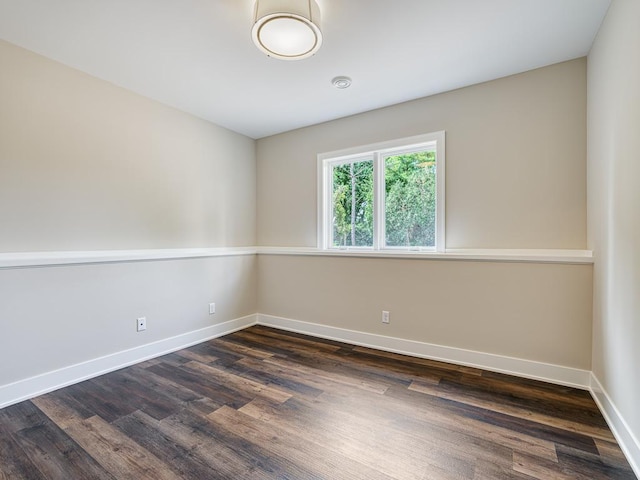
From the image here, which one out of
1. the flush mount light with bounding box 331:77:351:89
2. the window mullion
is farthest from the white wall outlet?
the flush mount light with bounding box 331:77:351:89

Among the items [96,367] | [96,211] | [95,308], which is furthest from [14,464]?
[96,211]

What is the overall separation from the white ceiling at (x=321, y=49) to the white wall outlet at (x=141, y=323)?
7.15 ft

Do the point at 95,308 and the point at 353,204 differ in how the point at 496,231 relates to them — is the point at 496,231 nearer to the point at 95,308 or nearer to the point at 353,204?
the point at 353,204

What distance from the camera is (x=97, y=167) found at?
2715mm

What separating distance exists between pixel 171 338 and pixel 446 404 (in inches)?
103

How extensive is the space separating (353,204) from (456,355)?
6.26ft

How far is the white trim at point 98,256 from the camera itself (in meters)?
2.19

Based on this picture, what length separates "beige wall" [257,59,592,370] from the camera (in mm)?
2432

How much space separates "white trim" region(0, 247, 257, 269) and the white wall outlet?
1.83ft

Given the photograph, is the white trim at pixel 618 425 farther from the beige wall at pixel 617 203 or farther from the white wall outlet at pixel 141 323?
the white wall outlet at pixel 141 323

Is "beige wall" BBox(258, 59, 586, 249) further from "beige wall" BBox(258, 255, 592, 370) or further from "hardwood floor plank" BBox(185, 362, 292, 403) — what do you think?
"hardwood floor plank" BBox(185, 362, 292, 403)

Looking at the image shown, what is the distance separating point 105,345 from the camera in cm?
267

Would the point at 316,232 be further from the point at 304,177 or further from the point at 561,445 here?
the point at 561,445

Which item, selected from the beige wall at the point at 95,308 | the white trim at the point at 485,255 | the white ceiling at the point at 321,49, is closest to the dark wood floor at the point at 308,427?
the beige wall at the point at 95,308
